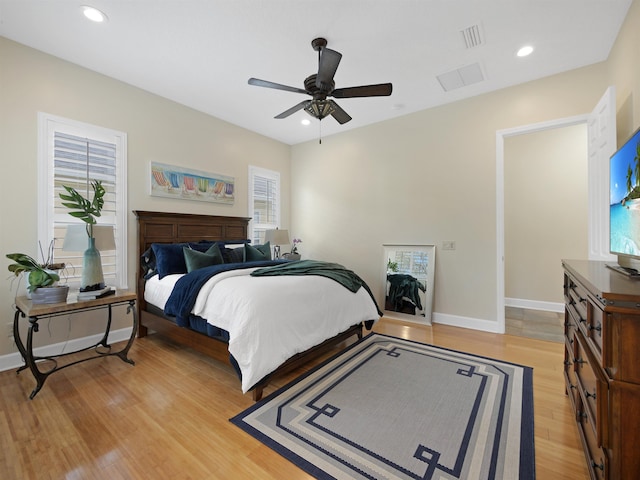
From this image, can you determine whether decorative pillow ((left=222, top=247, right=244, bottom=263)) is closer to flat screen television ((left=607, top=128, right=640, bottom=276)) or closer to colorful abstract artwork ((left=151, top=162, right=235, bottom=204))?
colorful abstract artwork ((left=151, top=162, right=235, bottom=204))

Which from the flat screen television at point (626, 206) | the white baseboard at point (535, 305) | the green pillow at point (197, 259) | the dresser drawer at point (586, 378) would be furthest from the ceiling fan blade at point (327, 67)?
the white baseboard at point (535, 305)

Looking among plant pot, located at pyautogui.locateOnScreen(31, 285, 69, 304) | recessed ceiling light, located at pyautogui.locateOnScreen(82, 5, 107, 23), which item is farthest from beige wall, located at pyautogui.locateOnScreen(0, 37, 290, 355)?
recessed ceiling light, located at pyautogui.locateOnScreen(82, 5, 107, 23)

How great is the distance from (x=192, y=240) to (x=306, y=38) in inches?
111

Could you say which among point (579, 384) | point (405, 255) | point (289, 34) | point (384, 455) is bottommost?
point (384, 455)

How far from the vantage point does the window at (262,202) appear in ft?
16.0

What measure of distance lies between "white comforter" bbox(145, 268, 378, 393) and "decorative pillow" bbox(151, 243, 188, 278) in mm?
285

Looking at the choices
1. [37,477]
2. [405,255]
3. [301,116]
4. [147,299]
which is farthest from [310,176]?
[37,477]

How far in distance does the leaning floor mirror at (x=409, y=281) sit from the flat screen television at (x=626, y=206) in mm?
2182

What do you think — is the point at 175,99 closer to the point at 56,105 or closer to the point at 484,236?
the point at 56,105

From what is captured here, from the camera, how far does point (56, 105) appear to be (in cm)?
282

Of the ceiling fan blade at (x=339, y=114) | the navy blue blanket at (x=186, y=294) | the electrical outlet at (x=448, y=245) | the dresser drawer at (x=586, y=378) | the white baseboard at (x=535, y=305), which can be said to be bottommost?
the white baseboard at (x=535, y=305)

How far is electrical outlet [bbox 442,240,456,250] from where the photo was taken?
3.83m

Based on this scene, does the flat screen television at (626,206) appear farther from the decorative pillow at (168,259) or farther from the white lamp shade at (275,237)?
the white lamp shade at (275,237)

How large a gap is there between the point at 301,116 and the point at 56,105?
282 centimetres
